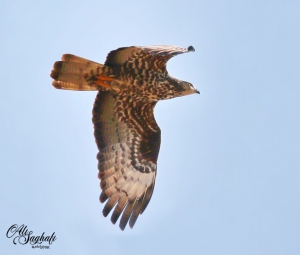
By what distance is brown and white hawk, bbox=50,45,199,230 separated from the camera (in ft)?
41.5

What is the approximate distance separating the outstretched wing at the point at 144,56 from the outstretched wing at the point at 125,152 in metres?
0.80

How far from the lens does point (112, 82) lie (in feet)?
42.7

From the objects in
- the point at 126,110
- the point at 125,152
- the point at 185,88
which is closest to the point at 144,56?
the point at 185,88

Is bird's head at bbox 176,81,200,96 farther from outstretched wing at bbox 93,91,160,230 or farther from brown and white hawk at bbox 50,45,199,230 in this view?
outstretched wing at bbox 93,91,160,230

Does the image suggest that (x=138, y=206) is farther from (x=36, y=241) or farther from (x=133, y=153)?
(x=36, y=241)

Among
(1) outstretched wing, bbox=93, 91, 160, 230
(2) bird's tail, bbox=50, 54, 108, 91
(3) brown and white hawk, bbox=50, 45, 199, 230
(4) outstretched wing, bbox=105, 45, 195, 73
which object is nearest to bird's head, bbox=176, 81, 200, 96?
(3) brown and white hawk, bbox=50, 45, 199, 230

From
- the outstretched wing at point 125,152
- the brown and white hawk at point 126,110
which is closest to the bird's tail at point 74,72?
the brown and white hawk at point 126,110

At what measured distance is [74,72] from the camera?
41.6 feet

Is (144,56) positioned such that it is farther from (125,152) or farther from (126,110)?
(125,152)

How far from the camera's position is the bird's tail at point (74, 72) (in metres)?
12.6

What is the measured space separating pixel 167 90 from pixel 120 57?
1.10m

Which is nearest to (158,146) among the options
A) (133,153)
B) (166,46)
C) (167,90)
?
(133,153)

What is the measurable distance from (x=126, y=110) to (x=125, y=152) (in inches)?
33.7

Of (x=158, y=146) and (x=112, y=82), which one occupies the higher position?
(x=112, y=82)
